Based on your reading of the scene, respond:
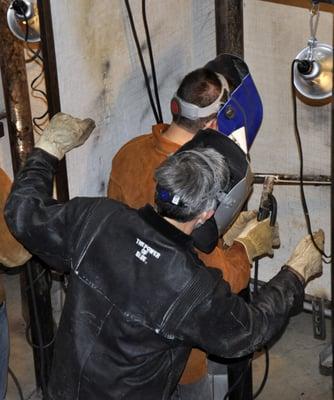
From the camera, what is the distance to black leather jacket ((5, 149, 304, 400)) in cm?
283

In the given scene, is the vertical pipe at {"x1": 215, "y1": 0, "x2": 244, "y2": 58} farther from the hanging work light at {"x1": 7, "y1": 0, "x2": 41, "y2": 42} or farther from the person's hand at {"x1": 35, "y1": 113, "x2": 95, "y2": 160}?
the hanging work light at {"x1": 7, "y1": 0, "x2": 41, "y2": 42}

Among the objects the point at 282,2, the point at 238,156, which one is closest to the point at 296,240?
the point at 282,2

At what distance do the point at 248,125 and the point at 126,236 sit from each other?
95cm

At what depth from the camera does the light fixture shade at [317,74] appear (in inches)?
144

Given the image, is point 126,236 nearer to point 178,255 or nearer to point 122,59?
point 178,255

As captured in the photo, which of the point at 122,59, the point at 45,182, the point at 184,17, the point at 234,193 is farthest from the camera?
the point at 184,17

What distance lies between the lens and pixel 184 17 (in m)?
4.49

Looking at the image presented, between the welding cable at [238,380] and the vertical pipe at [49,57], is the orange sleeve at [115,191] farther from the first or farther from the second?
the welding cable at [238,380]

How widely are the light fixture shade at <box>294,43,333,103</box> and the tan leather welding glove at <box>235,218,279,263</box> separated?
0.62m

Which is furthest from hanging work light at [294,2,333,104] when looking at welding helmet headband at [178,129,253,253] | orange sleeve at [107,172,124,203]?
orange sleeve at [107,172,124,203]

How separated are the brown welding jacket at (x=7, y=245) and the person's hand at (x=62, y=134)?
221mm

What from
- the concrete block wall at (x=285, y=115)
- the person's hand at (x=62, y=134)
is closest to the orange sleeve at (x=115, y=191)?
the person's hand at (x=62, y=134)

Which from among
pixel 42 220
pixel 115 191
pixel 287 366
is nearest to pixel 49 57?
pixel 115 191

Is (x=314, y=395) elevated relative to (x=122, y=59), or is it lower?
lower
